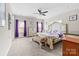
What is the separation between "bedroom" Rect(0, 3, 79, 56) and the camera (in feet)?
15.8

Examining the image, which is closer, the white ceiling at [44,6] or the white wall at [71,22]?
the white ceiling at [44,6]

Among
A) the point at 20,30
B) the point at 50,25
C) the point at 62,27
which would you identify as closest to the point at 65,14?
the point at 62,27

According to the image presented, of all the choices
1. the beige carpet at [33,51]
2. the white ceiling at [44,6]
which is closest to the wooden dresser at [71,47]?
the beige carpet at [33,51]

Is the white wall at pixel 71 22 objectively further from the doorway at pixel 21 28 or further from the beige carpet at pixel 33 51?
the doorway at pixel 21 28

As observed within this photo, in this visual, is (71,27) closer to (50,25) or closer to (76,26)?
(76,26)

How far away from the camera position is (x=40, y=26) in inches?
457

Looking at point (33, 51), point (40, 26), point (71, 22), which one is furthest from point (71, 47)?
point (40, 26)

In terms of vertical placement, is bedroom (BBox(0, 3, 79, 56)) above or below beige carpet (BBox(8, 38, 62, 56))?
above

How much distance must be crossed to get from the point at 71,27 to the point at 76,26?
46cm

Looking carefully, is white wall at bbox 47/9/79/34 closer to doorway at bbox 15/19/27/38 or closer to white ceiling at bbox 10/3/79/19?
white ceiling at bbox 10/3/79/19

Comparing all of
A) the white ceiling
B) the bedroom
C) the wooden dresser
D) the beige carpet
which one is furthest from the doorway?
the wooden dresser

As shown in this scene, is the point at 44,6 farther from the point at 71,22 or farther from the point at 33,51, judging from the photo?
the point at 33,51

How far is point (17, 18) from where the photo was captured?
966cm

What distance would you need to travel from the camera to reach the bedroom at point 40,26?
15.8 feet
